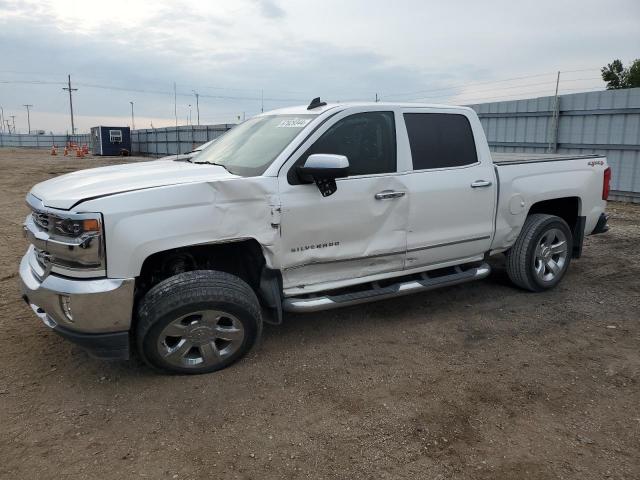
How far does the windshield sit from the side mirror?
307 mm

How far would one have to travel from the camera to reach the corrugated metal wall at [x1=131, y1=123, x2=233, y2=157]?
2697cm

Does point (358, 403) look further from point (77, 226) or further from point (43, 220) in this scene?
point (43, 220)

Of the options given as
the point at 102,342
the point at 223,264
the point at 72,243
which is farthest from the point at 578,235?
the point at 72,243

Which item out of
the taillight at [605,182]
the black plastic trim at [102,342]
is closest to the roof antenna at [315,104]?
the black plastic trim at [102,342]

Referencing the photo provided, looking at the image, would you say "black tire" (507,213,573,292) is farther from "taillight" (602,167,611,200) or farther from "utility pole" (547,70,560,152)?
"utility pole" (547,70,560,152)

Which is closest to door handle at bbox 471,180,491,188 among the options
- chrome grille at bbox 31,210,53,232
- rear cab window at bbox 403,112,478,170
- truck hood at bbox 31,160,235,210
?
rear cab window at bbox 403,112,478,170

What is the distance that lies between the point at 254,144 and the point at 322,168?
0.92 metres

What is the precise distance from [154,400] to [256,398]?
2.13 ft

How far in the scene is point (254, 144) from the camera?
4.23 metres

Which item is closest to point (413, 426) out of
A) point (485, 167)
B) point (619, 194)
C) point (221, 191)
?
point (221, 191)

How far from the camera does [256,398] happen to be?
333cm

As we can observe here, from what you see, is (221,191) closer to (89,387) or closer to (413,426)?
(89,387)

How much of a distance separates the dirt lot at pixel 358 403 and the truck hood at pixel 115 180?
4.11ft

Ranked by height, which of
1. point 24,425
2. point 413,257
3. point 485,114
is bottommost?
point 24,425
